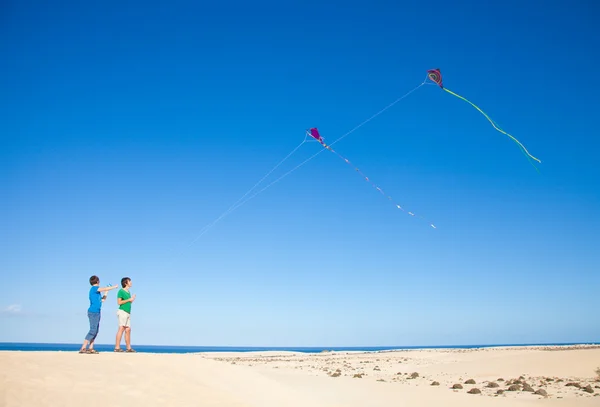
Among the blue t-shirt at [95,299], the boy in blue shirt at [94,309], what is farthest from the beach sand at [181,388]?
the blue t-shirt at [95,299]

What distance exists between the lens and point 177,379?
1061 centimetres

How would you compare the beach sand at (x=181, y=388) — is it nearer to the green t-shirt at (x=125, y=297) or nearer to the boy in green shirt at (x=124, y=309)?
the boy in green shirt at (x=124, y=309)

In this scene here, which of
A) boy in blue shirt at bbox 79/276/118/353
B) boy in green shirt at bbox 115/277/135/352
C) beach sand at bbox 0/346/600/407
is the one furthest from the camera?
boy in green shirt at bbox 115/277/135/352

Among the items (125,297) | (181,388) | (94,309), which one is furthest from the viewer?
(125,297)

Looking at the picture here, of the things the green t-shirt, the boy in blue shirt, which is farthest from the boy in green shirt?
the boy in blue shirt

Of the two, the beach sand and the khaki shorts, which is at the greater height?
the khaki shorts

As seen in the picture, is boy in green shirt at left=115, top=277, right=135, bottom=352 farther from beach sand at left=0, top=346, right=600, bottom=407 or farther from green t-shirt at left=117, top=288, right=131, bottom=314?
beach sand at left=0, top=346, right=600, bottom=407

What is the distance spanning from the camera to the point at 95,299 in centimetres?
1119

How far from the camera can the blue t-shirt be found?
11094mm

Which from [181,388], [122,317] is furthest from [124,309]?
[181,388]

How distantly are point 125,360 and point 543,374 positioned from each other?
24.7 m

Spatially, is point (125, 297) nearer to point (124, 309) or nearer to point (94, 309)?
point (124, 309)

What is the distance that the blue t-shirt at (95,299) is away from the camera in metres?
11.1

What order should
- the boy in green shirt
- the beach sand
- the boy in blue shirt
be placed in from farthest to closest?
the boy in green shirt
the boy in blue shirt
the beach sand
